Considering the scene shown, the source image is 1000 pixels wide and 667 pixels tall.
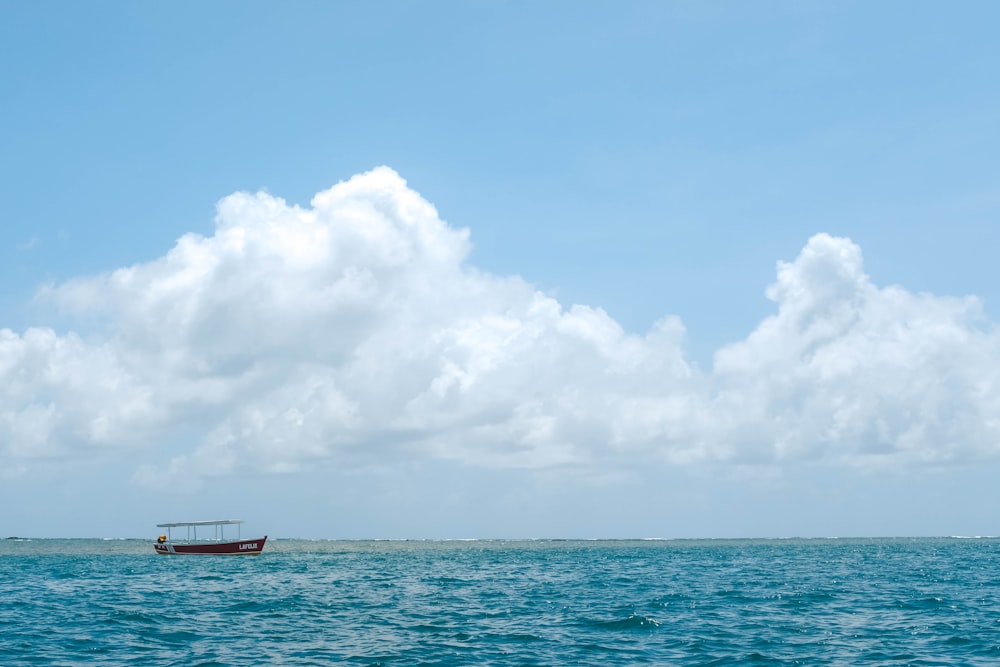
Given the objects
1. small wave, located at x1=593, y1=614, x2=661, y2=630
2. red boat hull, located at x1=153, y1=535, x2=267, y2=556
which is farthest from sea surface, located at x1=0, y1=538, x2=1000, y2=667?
red boat hull, located at x1=153, y1=535, x2=267, y2=556

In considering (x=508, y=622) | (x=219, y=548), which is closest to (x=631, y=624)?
(x=508, y=622)

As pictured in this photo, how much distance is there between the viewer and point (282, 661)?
30.2 metres

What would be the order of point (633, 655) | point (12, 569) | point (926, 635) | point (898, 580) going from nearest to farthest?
point (633, 655) → point (926, 635) → point (898, 580) → point (12, 569)

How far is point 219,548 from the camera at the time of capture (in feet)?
397

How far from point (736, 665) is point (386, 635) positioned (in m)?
15.3

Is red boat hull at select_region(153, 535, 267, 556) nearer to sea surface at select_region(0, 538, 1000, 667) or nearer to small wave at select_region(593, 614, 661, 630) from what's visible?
sea surface at select_region(0, 538, 1000, 667)

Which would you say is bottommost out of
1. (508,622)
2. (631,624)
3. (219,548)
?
(219,548)

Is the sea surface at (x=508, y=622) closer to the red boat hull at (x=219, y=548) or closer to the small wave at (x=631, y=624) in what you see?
the small wave at (x=631, y=624)

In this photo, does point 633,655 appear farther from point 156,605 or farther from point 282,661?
point 156,605

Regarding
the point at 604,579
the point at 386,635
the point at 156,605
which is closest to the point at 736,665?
the point at 386,635

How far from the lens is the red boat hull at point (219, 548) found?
397ft

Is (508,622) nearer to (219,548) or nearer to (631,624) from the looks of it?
(631,624)

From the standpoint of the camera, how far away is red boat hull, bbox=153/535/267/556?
12112 centimetres

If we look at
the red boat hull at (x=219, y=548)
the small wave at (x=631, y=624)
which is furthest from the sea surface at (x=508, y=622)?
the red boat hull at (x=219, y=548)
